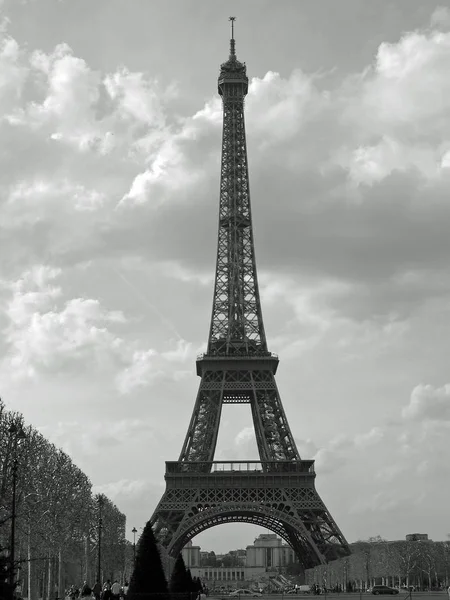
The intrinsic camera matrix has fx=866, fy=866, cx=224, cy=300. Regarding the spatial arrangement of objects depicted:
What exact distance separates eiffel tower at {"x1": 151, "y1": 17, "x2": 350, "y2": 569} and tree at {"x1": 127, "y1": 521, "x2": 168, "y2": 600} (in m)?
49.8

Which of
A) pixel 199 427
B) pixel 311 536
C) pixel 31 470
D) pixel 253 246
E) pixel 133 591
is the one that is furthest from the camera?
pixel 253 246

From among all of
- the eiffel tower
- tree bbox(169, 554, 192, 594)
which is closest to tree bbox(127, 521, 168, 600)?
tree bbox(169, 554, 192, 594)

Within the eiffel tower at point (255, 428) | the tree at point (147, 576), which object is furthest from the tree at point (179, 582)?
the eiffel tower at point (255, 428)

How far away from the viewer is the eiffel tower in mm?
101562

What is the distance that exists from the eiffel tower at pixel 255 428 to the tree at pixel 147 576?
49.8 m

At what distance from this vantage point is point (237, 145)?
11762cm

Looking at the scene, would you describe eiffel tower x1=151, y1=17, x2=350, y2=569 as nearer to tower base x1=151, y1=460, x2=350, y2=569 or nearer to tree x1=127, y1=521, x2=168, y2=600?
tower base x1=151, y1=460, x2=350, y2=569

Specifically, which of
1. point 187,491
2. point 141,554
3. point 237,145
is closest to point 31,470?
point 141,554

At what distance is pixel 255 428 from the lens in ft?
355

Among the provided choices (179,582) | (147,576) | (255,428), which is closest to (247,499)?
(255,428)

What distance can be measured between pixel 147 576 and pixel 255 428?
59877 mm

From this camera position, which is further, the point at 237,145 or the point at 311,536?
the point at 237,145

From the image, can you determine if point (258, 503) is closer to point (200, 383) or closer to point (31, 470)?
point (200, 383)

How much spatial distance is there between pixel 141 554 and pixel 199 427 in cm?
5650
